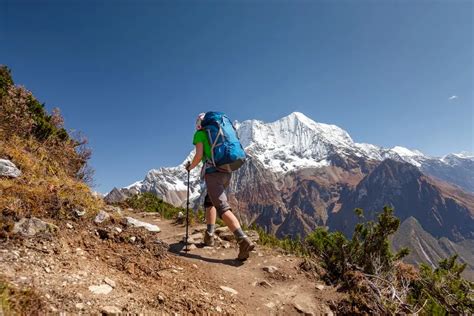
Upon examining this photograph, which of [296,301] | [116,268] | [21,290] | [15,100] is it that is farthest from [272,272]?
[15,100]

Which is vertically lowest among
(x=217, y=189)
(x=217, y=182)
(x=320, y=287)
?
(x=320, y=287)

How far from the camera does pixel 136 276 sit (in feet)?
13.7

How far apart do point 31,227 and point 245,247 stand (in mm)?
3557

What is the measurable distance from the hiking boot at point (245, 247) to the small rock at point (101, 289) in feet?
8.86

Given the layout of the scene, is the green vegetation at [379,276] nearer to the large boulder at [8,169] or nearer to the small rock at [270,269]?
the small rock at [270,269]

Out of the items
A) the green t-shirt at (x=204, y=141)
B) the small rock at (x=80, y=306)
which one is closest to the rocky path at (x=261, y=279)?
the small rock at (x=80, y=306)

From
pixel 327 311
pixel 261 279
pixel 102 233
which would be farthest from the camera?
pixel 261 279

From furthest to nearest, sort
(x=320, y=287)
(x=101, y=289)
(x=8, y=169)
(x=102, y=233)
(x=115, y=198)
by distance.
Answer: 1. (x=115, y=198)
2. (x=8, y=169)
3. (x=320, y=287)
4. (x=102, y=233)
5. (x=101, y=289)

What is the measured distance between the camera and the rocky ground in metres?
3.29

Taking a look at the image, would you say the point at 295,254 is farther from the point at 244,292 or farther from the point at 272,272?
the point at 244,292

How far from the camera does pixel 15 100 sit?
390 inches

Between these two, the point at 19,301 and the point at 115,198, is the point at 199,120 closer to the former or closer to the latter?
the point at 19,301

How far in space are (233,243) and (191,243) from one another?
3.54ft

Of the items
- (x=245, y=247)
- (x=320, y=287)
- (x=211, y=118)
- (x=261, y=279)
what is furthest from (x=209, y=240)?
(x=211, y=118)
